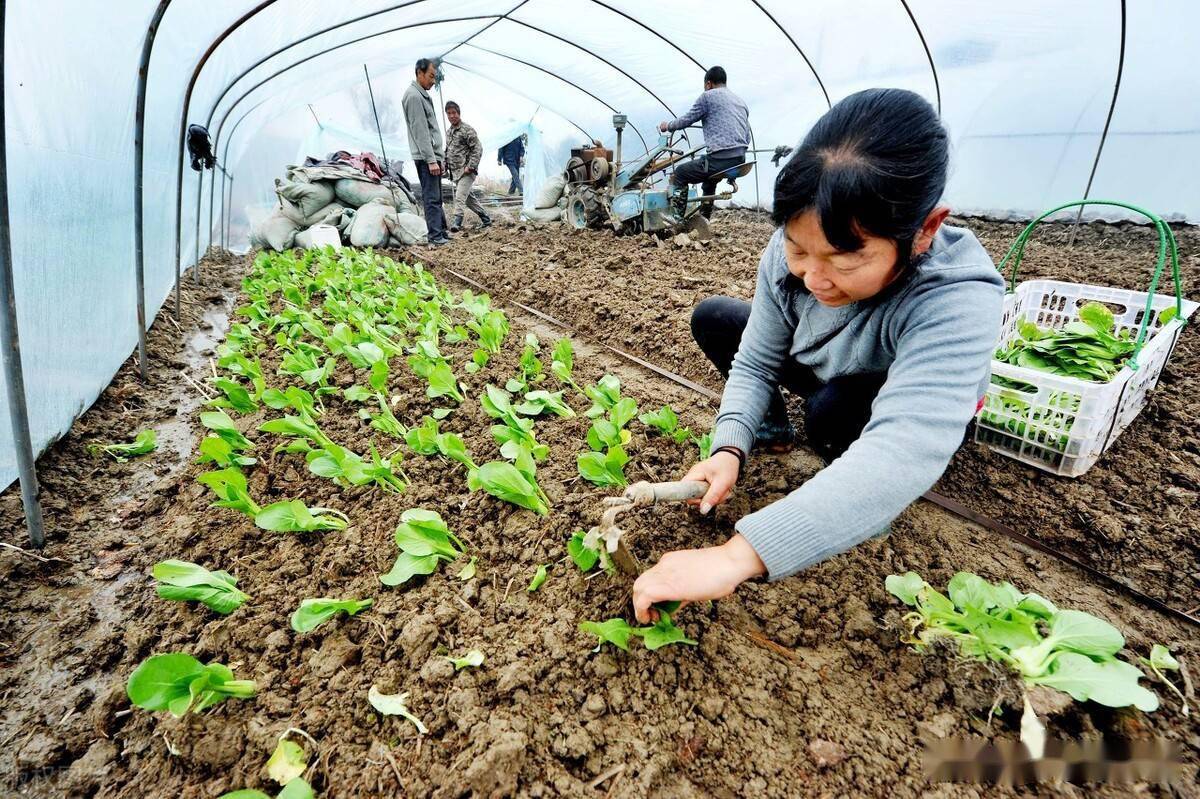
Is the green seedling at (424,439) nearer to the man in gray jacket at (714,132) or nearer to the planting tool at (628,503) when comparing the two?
the planting tool at (628,503)

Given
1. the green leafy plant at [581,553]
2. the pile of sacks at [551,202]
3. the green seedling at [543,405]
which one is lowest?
the green leafy plant at [581,553]

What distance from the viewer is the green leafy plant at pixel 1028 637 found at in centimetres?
99

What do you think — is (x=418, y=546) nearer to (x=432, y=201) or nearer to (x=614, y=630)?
(x=614, y=630)

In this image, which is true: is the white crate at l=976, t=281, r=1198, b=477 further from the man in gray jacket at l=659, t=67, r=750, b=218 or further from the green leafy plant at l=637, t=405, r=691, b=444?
the man in gray jacket at l=659, t=67, r=750, b=218

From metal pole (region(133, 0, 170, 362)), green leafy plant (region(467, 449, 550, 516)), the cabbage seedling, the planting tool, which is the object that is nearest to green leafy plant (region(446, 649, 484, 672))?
the cabbage seedling

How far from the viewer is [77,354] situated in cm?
240

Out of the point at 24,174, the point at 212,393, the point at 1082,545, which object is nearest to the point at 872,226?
the point at 1082,545

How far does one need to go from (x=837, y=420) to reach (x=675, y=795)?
959 mm

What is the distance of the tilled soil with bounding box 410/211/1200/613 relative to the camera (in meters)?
1.61

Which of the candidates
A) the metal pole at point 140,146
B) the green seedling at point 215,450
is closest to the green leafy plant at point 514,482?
the green seedling at point 215,450

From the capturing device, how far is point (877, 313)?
1225 millimetres

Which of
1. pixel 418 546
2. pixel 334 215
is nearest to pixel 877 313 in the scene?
pixel 418 546

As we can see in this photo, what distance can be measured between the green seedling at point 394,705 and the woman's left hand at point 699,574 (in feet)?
1.54

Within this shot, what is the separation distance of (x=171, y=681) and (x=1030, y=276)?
4.83m
